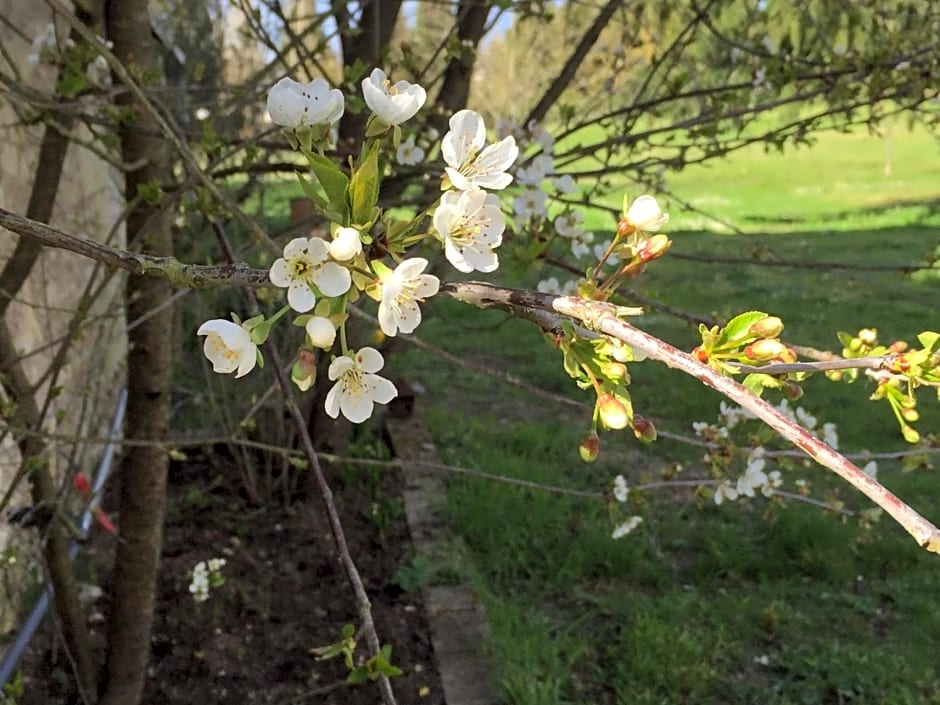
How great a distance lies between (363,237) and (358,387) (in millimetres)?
223

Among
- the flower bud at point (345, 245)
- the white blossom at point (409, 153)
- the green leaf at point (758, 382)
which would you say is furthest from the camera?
the white blossom at point (409, 153)

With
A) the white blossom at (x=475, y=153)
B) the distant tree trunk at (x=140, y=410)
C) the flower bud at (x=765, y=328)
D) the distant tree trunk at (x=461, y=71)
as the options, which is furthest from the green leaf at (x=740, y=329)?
the distant tree trunk at (x=461, y=71)

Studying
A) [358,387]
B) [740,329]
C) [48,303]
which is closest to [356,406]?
[358,387]

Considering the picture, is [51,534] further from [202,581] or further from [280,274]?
[280,274]

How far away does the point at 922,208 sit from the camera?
11.1 metres

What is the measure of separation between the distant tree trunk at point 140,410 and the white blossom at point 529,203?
0.72m

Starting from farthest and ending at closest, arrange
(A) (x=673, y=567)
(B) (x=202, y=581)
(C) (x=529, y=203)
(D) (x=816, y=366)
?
(A) (x=673, y=567) → (B) (x=202, y=581) → (C) (x=529, y=203) → (D) (x=816, y=366)

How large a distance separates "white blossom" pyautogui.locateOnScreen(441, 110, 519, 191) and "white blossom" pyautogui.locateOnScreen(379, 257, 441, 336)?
102mm

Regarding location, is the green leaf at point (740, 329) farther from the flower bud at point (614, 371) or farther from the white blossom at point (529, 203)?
the white blossom at point (529, 203)

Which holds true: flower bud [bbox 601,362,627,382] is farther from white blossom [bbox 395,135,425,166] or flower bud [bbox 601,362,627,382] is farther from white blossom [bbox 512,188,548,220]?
white blossom [bbox 395,135,425,166]

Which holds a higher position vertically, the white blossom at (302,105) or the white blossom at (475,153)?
the white blossom at (302,105)

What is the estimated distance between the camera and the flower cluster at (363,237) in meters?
0.68

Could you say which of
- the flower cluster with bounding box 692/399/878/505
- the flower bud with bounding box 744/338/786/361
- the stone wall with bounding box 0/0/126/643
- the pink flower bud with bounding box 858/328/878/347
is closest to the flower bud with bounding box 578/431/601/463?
the flower bud with bounding box 744/338/786/361

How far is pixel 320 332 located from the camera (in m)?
0.70
